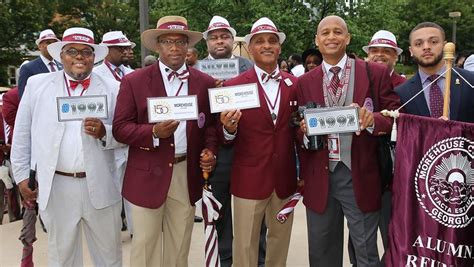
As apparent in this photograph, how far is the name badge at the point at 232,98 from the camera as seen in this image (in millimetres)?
3777

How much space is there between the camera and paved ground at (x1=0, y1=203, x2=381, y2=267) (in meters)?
5.60

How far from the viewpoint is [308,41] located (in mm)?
21688

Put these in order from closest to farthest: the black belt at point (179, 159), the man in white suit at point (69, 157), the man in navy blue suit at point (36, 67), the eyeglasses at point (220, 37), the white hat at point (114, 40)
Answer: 1. the man in white suit at point (69, 157)
2. the black belt at point (179, 159)
3. the eyeglasses at point (220, 37)
4. the man in navy blue suit at point (36, 67)
5. the white hat at point (114, 40)

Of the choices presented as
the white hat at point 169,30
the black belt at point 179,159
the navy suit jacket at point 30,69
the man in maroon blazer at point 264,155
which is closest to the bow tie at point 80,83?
the white hat at point 169,30

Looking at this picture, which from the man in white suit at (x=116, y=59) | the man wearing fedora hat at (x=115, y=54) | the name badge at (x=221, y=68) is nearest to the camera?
the name badge at (x=221, y=68)

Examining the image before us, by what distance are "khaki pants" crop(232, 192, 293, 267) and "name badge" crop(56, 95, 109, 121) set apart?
4.37 feet

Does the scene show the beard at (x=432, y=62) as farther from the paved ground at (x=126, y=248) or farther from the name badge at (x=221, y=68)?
the paved ground at (x=126, y=248)

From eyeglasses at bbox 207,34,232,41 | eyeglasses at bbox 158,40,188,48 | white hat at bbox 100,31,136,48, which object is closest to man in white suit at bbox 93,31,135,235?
white hat at bbox 100,31,136,48

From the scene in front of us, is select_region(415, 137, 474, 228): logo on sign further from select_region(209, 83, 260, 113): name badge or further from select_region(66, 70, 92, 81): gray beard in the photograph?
select_region(66, 70, 92, 81): gray beard

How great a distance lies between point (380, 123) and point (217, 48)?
2457mm

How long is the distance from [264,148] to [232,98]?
1.82 feet

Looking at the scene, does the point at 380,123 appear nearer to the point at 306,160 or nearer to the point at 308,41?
the point at 306,160

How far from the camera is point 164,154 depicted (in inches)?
155

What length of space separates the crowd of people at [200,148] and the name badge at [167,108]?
70 mm
